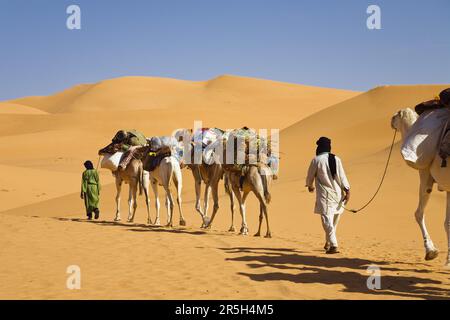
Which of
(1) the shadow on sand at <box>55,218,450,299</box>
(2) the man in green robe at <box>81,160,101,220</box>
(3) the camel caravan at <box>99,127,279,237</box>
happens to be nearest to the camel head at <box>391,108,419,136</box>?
(1) the shadow on sand at <box>55,218,450,299</box>

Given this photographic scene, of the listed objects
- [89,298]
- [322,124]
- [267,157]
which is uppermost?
[322,124]

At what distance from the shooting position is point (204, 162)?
51.0ft

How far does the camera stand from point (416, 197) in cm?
2130

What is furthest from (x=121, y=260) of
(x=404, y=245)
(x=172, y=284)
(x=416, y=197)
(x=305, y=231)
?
(x=416, y=197)

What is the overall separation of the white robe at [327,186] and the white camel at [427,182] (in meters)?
1.27

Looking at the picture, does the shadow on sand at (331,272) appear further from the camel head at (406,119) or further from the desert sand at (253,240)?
the camel head at (406,119)

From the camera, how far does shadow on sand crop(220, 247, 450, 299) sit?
8117 mm

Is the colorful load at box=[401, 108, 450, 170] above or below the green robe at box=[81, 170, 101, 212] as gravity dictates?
above

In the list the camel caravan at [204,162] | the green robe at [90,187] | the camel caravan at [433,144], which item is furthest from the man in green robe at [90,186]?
the camel caravan at [433,144]

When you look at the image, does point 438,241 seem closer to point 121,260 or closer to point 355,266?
point 355,266

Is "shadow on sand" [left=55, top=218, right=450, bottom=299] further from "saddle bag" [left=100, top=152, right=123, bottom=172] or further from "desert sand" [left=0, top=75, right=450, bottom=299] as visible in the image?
"saddle bag" [left=100, top=152, right=123, bottom=172]

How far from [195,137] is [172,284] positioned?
781 centimetres

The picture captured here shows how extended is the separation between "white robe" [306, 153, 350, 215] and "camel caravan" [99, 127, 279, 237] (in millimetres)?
2579

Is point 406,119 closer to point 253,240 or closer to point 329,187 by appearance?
point 329,187
